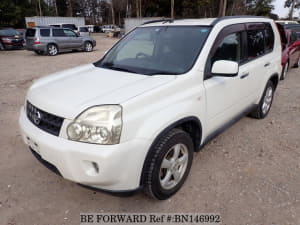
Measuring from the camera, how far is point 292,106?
501 centimetres

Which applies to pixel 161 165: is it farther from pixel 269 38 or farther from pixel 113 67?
pixel 269 38

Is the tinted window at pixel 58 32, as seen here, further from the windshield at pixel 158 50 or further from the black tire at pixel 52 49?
the windshield at pixel 158 50

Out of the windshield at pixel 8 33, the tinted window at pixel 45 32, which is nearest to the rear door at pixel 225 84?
the tinted window at pixel 45 32

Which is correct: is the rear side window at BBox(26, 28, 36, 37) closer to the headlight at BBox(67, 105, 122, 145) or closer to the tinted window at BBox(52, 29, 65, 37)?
the tinted window at BBox(52, 29, 65, 37)

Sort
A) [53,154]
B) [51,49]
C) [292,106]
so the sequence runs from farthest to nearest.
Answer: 1. [51,49]
2. [292,106]
3. [53,154]

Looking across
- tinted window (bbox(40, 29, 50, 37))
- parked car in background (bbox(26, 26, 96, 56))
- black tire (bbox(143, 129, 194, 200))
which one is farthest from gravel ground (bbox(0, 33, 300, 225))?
tinted window (bbox(40, 29, 50, 37))

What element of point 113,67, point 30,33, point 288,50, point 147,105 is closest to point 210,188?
point 147,105

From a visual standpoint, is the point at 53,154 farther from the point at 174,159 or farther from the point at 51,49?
the point at 51,49

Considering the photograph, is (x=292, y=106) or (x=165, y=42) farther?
(x=292, y=106)

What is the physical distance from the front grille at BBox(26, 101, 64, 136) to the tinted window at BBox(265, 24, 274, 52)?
3.47 meters

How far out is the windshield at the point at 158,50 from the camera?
246 centimetres

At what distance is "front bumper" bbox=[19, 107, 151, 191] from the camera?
1.68 meters

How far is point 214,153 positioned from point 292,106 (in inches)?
117

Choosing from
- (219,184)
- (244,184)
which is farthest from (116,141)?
(244,184)
